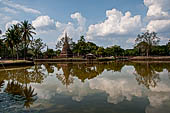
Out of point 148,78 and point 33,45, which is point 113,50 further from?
point 148,78

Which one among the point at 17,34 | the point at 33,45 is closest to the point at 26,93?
the point at 17,34

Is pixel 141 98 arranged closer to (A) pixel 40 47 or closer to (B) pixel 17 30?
(B) pixel 17 30

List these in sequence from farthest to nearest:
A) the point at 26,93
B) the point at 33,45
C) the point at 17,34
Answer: the point at 33,45, the point at 17,34, the point at 26,93

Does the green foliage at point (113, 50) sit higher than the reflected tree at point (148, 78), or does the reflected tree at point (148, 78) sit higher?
the green foliage at point (113, 50)

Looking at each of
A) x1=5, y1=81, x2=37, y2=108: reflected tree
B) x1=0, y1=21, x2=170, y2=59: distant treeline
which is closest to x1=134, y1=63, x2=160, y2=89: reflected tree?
x1=5, y1=81, x2=37, y2=108: reflected tree

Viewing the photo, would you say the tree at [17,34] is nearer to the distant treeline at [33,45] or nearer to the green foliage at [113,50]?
the distant treeline at [33,45]

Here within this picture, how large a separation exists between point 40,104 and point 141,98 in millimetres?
5740

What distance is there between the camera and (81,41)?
74.8 metres

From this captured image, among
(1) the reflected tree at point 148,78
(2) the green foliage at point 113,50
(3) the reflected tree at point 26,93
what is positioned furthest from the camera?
(2) the green foliage at point 113,50

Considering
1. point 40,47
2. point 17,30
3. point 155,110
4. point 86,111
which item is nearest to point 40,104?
point 86,111

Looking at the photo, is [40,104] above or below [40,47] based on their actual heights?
below

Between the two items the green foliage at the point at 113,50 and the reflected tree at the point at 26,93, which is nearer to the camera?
the reflected tree at the point at 26,93

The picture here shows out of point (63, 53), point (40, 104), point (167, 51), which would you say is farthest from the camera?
point (167, 51)

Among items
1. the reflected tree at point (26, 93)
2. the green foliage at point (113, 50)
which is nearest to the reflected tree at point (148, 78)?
the reflected tree at point (26, 93)
